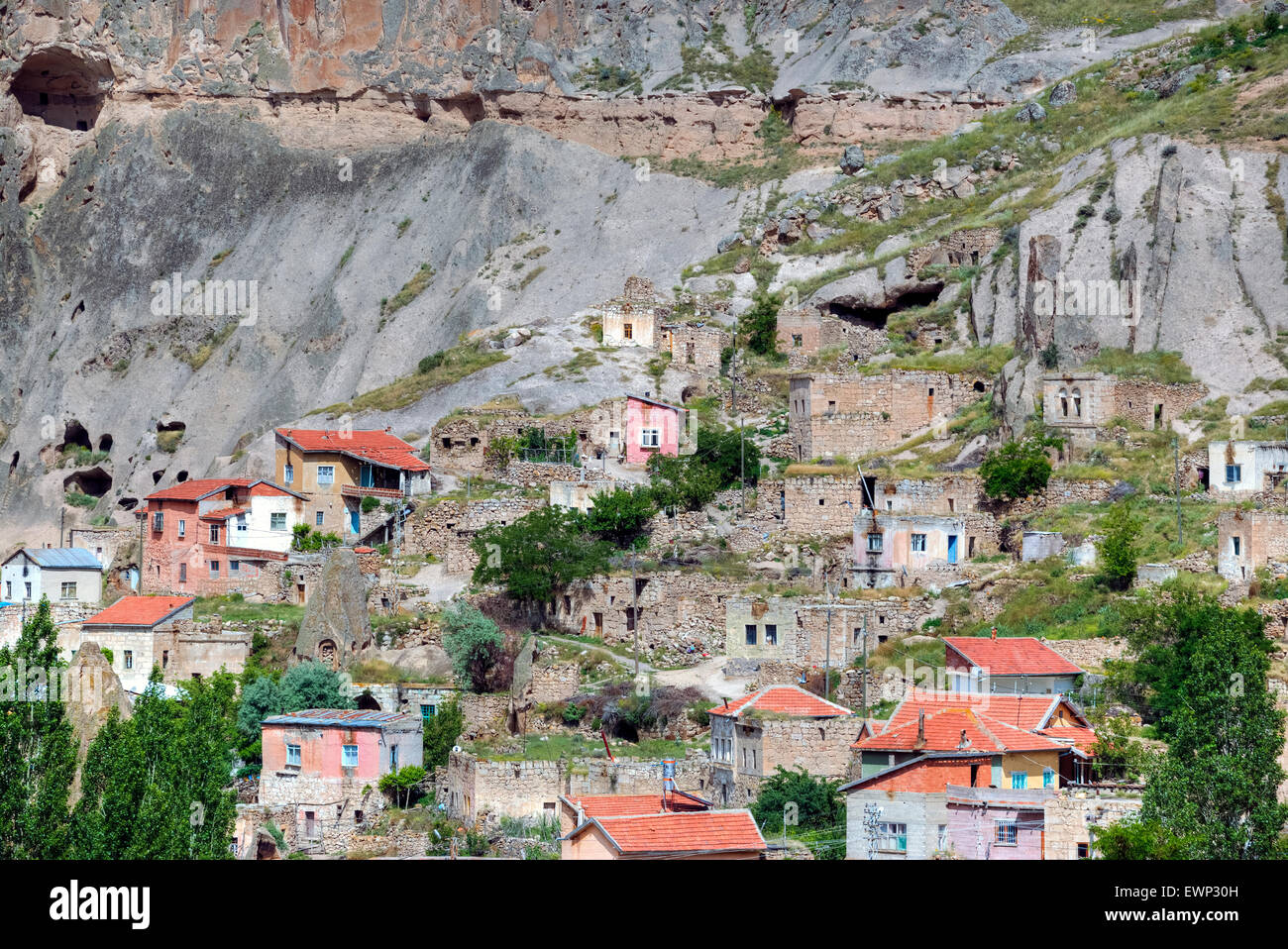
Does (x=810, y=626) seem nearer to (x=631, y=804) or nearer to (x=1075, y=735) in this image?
(x=1075, y=735)

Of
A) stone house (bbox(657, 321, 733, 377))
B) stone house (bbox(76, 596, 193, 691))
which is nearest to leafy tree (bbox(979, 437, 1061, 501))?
stone house (bbox(657, 321, 733, 377))

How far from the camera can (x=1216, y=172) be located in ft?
206

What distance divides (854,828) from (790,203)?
57.5 meters

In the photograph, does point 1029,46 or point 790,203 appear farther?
point 1029,46

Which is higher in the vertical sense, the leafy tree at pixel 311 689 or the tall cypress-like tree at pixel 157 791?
the leafy tree at pixel 311 689

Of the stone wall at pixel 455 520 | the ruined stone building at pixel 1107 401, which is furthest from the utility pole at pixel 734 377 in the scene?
the ruined stone building at pixel 1107 401

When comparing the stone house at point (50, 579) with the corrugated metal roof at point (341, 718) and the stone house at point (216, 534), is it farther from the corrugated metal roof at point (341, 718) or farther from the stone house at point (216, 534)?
the corrugated metal roof at point (341, 718)

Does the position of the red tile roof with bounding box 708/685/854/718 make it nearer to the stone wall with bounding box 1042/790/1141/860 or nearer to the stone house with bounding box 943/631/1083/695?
the stone house with bounding box 943/631/1083/695

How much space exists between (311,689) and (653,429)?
19754mm

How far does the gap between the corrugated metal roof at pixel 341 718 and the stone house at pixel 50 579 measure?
14.9 m

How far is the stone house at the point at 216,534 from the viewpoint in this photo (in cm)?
5253

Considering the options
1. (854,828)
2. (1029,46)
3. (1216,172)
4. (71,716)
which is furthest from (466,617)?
(1029,46)

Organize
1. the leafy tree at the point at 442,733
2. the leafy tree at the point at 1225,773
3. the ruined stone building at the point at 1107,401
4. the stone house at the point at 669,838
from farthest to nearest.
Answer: the ruined stone building at the point at 1107,401
the leafy tree at the point at 442,733
the stone house at the point at 669,838
the leafy tree at the point at 1225,773

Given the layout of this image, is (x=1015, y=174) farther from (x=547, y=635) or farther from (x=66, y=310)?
(x=66, y=310)
